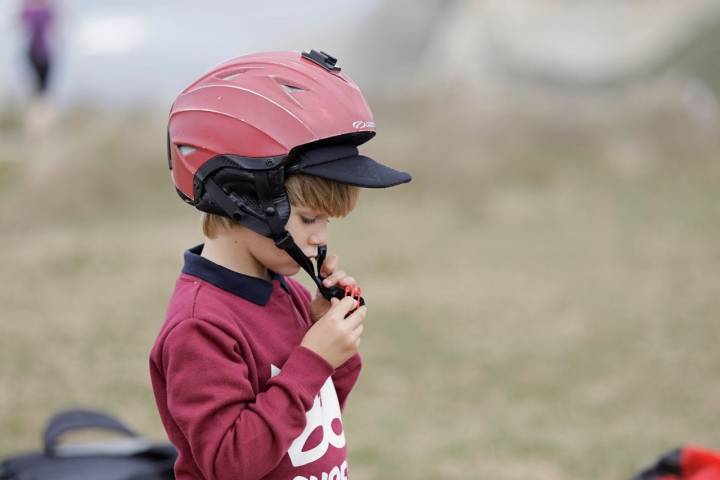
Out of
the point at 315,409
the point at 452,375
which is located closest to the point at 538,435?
the point at 452,375

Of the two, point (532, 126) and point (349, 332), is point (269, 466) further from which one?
point (532, 126)

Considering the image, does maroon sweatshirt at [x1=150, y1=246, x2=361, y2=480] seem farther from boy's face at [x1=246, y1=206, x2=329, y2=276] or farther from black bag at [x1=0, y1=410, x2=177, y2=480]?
black bag at [x1=0, y1=410, x2=177, y2=480]

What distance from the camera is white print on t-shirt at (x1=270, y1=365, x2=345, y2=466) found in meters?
2.01

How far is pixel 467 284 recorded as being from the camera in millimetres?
6699

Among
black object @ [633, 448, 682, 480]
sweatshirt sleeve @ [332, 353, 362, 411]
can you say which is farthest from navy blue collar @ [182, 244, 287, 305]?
black object @ [633, 448, 682, 480]

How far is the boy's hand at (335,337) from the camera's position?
6.37 feet

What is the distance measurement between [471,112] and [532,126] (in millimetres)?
713

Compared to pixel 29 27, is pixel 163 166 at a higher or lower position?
lower

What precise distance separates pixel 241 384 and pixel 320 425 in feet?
0.91

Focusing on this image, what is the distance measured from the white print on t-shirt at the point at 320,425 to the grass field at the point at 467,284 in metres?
2.10

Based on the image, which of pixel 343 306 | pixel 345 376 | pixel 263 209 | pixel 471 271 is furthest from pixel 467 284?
pixel 263 209

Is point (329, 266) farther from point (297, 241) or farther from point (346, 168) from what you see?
point (346, 168)

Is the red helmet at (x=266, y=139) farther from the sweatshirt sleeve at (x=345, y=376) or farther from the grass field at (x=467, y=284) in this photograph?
the grass field at (x=467, y=284)

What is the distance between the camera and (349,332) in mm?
1969
